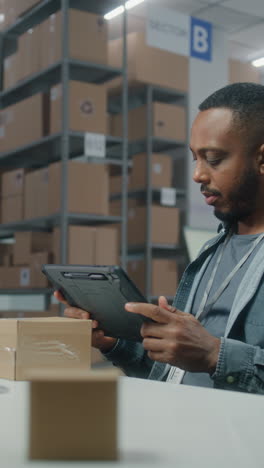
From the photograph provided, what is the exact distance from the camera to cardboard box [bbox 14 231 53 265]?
153 inches

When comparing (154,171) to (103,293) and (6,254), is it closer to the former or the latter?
(6,254)

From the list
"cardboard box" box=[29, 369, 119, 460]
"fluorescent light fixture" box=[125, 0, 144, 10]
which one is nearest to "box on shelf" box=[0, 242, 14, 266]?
"fluorescent light fixture" box=[125, 0, 144, 10]

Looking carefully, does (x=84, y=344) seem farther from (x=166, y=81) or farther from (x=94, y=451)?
(x=166, y=81)

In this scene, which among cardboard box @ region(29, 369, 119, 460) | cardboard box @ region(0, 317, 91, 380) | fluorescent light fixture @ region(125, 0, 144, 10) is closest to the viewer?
cardboard box @ region(29, 369, 119, 460)

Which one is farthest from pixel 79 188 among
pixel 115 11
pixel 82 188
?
pixel 115 11

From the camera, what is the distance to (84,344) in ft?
3.11

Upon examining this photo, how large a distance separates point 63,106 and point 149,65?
1.49 metres

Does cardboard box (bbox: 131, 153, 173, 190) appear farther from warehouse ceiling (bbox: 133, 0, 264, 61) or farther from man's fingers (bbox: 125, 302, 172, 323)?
man's fingers (bbox: 125, 302, 172, 323)

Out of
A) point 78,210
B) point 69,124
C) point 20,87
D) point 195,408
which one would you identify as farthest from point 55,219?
point 195,408

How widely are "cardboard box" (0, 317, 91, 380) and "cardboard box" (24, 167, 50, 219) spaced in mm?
2775

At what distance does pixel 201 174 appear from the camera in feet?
4.00

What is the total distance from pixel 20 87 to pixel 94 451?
4.05 m

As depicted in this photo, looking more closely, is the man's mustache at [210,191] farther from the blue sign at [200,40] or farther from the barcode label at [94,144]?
the blue sign at [200,40]

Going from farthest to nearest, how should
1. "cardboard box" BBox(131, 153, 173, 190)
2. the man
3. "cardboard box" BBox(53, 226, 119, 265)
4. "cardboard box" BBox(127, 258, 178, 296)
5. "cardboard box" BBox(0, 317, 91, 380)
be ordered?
"cardboard box" BBox(131, 153, 173, 190)
"cardboard box" BBox(127, 258, 178, 296)
"cardboard box" BBox(53, 226, 119, 265)
the man
"cardboard box" BBox(0, 317, 91, 380)
